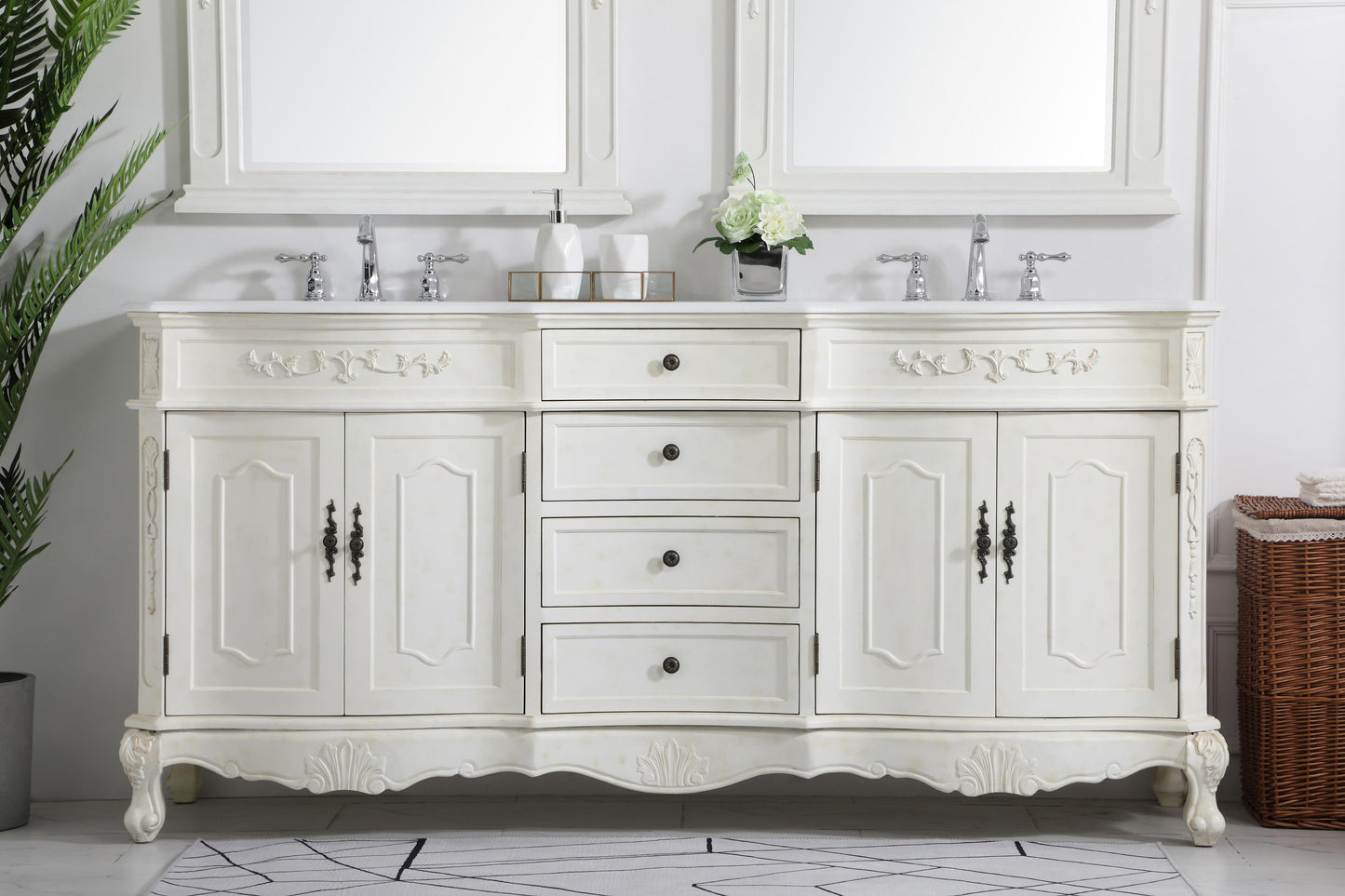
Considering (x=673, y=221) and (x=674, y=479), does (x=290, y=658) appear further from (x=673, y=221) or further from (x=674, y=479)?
(x=673, y=221)

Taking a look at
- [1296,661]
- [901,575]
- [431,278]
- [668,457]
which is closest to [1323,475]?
[1296,661]

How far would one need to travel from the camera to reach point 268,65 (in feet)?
7.63

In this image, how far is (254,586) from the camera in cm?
198

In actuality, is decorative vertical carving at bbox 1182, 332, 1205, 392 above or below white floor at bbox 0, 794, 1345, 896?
above

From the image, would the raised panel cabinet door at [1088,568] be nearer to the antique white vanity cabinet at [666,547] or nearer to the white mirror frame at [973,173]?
the antique white vanity cabinet at [666,547]

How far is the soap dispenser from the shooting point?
2199mm

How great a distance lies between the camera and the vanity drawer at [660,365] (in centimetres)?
194

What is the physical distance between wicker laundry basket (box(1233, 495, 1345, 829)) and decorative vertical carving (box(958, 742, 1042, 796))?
579 mm

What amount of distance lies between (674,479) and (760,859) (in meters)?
0.74

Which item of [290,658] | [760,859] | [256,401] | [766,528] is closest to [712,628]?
[766,528]

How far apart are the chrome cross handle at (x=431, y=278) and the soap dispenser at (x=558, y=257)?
0.20 metres

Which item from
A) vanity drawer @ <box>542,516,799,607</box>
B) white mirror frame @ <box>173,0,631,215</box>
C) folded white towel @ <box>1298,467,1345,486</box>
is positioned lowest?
vanity drawer @ <box>542,516,799,607</box>

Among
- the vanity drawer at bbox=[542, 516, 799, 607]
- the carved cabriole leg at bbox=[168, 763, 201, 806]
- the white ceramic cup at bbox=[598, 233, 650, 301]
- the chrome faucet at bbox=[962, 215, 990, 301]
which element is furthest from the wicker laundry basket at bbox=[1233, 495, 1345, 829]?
the carved cabriole leg at bbox=[168, 763, 201, 806]

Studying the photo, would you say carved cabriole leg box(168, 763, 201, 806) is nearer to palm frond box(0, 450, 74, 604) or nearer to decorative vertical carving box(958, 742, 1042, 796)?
palm frond box(0, 450, 74, 604)
